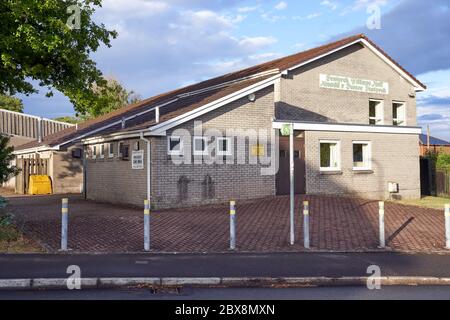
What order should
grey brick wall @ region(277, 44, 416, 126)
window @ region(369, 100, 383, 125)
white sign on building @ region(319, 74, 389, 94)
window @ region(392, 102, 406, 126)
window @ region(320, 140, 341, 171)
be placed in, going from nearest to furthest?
window @ region(320, 140, 341, 171) < grey brick wall @ region(277, 44, 416, 126) < white sign on building @ region(319, 74, 389, 94) < window @ region(369, 100, 383, 125) < window @ region(392, 102, 406, 126)

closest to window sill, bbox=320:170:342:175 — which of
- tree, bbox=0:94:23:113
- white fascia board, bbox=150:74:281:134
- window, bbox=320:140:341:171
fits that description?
window, bbox=320:140:341:171

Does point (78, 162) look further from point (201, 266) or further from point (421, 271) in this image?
point (421, 271)

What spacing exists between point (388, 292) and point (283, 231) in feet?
16.6

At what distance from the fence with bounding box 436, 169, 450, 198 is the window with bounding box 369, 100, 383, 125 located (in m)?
4.56

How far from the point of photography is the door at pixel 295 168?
18.5 meters

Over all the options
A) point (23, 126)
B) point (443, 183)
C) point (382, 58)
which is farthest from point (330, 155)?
point (23, 126)

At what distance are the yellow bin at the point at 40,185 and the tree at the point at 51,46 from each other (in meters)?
10.7

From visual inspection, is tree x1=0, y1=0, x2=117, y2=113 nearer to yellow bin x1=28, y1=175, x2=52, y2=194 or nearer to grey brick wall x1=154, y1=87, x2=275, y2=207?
grey brick wall x1=154, y1=87, x2=275, y2=207

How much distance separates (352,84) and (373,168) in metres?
4.17

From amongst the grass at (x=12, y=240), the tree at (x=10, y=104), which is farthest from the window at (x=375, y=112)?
the tree at (x=10, y=104)

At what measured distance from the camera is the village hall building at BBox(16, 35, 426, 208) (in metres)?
16.3

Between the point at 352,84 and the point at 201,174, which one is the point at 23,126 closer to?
the point at 201,174
